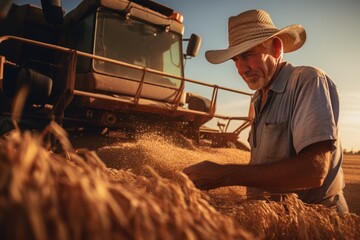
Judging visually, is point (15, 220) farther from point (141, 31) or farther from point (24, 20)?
point (24, 20)

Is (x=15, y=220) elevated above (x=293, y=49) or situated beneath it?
situated beneath

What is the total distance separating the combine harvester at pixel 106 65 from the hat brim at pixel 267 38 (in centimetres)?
217

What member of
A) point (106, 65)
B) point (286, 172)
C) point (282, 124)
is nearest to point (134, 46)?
point (106, 65)

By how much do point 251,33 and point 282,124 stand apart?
2.62ft

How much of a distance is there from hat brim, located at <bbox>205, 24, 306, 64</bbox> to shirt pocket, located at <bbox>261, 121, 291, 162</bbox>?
2.08ft

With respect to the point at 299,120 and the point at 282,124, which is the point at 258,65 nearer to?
the point at 282,124

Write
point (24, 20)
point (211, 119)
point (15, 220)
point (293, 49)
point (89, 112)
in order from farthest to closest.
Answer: point (211, 119) → point (24, 20) → point (89, 112) → point (293, 49) → point (15, 220)

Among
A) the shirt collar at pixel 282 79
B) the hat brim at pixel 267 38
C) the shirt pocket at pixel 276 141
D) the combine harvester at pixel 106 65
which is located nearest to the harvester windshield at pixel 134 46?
the combine harvester at pixel 106 65

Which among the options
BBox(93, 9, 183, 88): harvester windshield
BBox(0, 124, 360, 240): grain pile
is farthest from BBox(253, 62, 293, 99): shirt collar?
BBox(93, 9, 183, 88): harvester windshield

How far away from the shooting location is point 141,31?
5406 mm

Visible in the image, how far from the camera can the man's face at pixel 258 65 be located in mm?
2508

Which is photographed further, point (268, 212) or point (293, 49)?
point (293, 49)

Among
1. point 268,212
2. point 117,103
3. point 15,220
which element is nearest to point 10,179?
point 15,220

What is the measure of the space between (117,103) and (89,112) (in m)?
0.45
